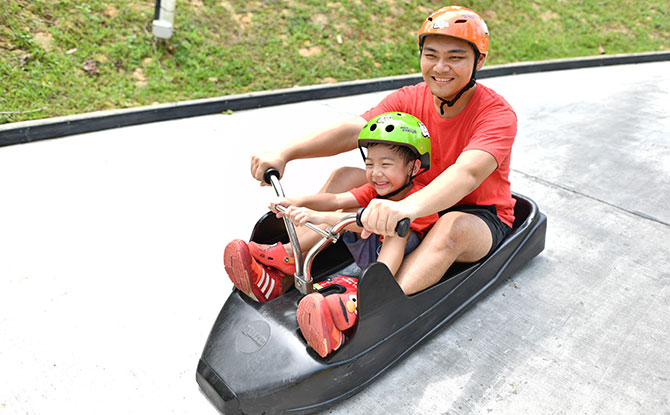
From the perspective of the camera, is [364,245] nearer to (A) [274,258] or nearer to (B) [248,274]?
(A) [274,258]

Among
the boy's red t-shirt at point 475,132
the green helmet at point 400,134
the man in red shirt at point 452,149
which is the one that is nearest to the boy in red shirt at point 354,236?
the green helmet at point 400,134

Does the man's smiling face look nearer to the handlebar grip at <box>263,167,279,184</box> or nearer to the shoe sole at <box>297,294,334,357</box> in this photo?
the handlebar grip at <box>263,167,279,184</box>

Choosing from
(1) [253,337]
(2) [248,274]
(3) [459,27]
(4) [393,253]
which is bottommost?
(1) [253,337]

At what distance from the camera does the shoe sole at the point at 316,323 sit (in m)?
1.79

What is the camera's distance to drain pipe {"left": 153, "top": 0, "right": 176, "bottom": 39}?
549cm

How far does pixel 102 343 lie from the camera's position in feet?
7.39

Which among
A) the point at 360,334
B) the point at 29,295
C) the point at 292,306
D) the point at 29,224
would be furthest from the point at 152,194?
the point at 360,334

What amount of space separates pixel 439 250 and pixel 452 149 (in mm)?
486


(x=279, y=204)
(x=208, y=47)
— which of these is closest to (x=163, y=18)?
(x=208, y=47)

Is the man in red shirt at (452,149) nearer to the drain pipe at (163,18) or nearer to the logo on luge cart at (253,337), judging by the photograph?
the logo on luge cart at (253,337)

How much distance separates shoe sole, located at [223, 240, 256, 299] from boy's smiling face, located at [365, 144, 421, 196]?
0.58 meters

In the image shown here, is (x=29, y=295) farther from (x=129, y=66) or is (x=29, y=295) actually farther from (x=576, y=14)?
(x=576, y=14)

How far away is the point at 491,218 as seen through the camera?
7.64 feet

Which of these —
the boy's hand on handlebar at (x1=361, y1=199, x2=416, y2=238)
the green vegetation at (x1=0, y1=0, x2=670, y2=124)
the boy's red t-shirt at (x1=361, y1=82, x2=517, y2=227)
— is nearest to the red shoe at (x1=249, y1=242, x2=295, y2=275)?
the boy's hand on handlebar at (x1=361, y1=199, x2=416, y2=238)
